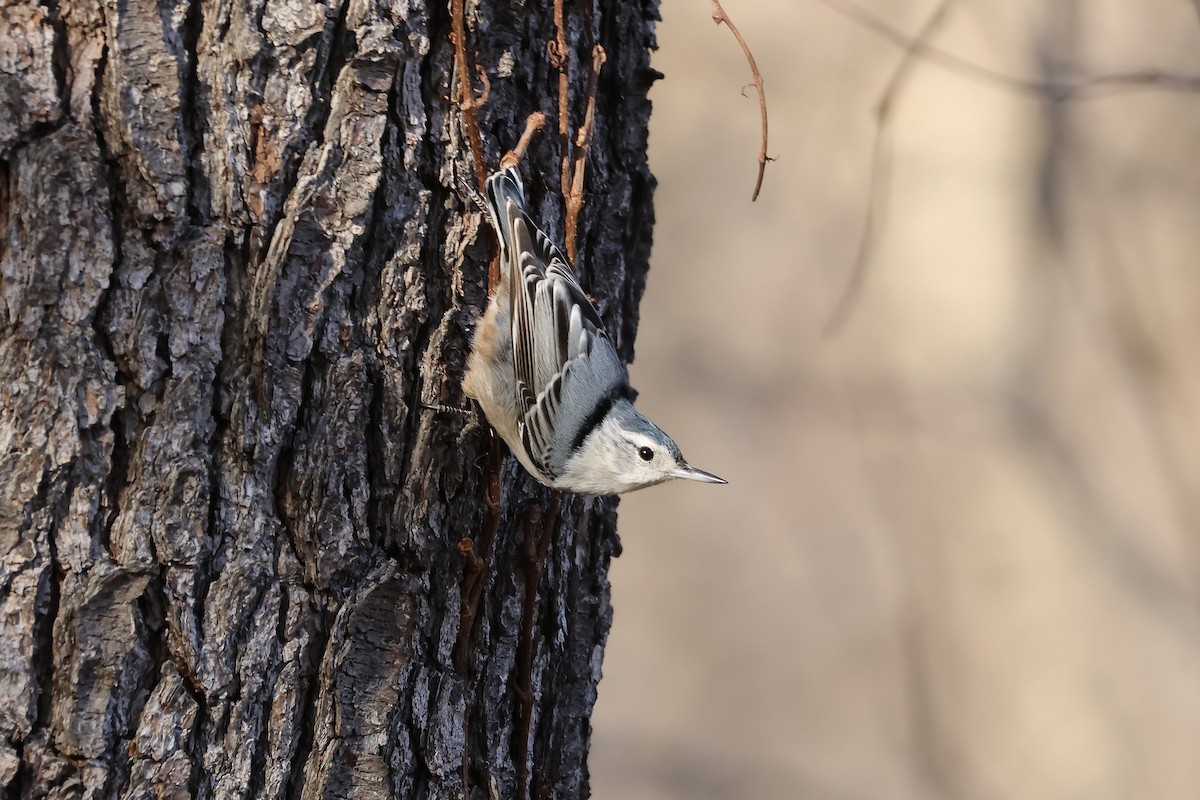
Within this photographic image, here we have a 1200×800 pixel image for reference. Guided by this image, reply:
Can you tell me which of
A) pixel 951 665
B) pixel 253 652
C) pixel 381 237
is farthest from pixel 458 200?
pixel 951 665

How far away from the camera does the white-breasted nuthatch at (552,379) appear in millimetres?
1802

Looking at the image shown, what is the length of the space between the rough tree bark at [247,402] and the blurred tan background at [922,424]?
355 cm

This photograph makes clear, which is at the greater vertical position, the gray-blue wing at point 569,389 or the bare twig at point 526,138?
the bare twig at point 526,138

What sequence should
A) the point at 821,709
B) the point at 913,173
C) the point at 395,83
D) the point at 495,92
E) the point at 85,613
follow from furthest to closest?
the point at 821,709 < the point at 913,173 < the point at 495,92 < the point at 395,83 < the point at 85,613

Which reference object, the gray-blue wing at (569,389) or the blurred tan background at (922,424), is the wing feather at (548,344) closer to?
the gray-blue wing at (569,389)

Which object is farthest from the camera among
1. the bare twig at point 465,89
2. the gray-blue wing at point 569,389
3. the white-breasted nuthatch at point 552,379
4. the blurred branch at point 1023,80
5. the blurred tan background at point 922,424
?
the blurred tan background at point 922,424

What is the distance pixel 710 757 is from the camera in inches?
209

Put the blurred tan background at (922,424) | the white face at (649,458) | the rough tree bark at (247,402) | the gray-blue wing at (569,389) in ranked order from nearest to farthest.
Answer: the rough tree bark at (247,402) → the gray-blue wing at (569,389) → the white face at (649,458) → the blurred tan background at (922,424)

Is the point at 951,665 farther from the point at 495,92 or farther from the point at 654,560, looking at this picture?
the point at 495,92

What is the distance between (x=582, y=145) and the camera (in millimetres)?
1840

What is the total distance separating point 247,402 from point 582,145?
0.77m

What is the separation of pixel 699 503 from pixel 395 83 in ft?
13.6

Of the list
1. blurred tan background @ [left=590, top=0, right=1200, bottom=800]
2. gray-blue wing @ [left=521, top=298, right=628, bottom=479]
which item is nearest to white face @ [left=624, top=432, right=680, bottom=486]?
gray-blue wing @ [left=521, top=298, right=628, bottom=479]

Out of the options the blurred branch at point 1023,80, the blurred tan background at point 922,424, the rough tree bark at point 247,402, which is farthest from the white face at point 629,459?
the blurred tan background at point 922,424
